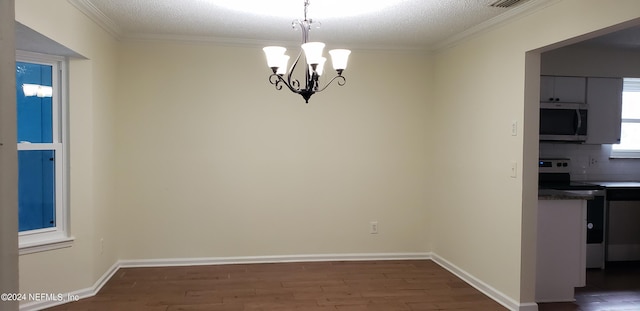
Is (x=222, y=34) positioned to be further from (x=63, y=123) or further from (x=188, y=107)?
(x=63, y=123)

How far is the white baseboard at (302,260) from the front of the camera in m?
3.73

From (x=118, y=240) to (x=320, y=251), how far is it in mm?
2100

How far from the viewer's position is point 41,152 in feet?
12.0

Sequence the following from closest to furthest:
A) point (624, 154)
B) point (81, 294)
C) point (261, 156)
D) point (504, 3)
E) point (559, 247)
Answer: point (504, 3)
point (81, 294)
point (559, 247)
point (261, 156)
point (624, 154)

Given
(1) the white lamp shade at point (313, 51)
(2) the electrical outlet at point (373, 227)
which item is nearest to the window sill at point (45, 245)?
(1) the white lamp shade at point (313, 51)

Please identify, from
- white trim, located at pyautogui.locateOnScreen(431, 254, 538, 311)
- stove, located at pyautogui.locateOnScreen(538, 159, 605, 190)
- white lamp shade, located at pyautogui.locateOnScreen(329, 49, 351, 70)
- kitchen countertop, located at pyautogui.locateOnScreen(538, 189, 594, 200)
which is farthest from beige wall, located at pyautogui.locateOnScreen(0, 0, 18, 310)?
stove, located at pyautogui.locateOnScreen(538, 159, 605, 190)

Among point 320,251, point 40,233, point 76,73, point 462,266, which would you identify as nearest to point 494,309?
point 462,266

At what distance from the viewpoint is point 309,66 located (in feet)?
10.0

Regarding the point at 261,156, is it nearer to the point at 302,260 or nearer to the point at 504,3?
the point at 302,260

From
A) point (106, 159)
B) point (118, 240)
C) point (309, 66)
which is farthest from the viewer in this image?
point (118, 240)

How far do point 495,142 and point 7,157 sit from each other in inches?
151

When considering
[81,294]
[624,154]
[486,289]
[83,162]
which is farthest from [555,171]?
[81,294]

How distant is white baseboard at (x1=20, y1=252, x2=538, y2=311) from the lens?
3734 mm

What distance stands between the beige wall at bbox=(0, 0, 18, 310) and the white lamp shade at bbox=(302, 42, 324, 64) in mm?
2281
